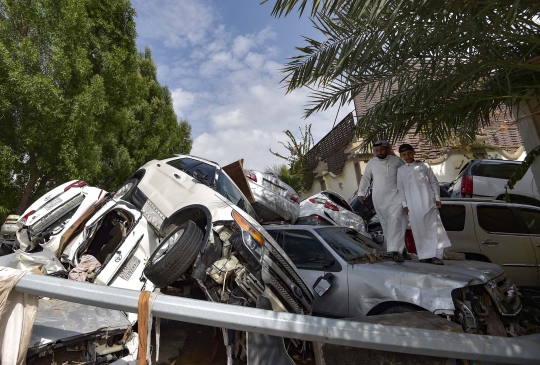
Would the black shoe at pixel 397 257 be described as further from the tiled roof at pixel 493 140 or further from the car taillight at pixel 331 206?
the tiled roof at pixel 493 140

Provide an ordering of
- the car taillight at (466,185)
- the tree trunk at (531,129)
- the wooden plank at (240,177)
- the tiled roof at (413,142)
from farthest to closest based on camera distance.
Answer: the tiled roof at (413,142) < the car taillight at (466,185) < the wooden plank at (240,177) < the tree trunk at (531,129)

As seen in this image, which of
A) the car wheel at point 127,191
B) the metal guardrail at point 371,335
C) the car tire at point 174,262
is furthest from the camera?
the car wheel at point 127,191

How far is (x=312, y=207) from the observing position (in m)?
7.64

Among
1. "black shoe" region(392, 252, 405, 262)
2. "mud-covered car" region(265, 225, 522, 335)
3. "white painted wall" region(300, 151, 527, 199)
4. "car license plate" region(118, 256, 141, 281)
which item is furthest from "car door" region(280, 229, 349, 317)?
"white painted wall" region(300, 151, 527, 199)

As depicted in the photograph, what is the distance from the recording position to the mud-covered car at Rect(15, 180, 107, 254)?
4734 mm

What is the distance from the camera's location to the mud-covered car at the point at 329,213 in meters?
7.12

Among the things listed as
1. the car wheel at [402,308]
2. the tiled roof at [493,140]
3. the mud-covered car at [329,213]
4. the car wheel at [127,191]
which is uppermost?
the tiled roof at [493,140]

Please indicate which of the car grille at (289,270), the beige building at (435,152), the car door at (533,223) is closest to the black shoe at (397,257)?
the car grille at (289,270)

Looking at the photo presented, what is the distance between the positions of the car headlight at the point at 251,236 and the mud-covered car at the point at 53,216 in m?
2.80

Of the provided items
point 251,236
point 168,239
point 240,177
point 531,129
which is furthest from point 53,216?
point 531,129

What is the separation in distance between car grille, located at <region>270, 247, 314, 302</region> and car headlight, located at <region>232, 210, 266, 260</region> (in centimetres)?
17

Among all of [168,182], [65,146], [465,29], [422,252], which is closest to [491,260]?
[422,252]

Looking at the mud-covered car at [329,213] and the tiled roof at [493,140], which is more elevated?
the tiled roof at [493,140]

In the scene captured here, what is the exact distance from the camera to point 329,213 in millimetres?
7332
